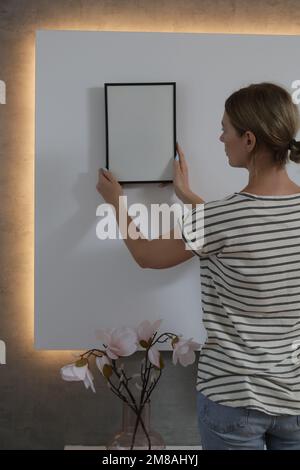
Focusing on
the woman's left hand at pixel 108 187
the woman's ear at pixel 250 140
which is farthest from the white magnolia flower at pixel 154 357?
the woman's ear at pixel 250 140

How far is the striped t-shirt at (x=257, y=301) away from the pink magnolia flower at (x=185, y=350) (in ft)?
1.73

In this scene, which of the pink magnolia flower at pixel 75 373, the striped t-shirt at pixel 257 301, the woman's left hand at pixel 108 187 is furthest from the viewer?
the woman's left hand at pixel 108 187

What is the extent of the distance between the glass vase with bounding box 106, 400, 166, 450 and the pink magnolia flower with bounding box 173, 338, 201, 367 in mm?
174

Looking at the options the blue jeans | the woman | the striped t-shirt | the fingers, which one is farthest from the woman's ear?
the fingers

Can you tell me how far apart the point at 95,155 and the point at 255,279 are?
94 cm

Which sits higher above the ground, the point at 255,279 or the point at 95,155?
the point at 95,155

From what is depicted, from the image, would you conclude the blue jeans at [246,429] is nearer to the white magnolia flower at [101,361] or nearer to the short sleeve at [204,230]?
the short sleeve at [204,230]

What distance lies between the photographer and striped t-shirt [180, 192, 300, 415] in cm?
116

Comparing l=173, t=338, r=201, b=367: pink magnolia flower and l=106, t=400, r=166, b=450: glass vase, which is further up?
l=173, t=338, r=201, b=367: pink magnolia flower

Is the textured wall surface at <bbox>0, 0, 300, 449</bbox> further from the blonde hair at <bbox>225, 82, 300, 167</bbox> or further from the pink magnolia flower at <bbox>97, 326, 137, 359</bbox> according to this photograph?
the blonde hair at <bbox>225, 82, 300, 167</bbox>

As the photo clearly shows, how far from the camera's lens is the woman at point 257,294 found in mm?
1163

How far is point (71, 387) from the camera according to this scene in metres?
→ 1.98
